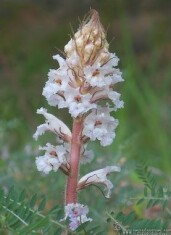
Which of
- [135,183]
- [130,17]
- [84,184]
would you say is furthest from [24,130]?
[130,17]

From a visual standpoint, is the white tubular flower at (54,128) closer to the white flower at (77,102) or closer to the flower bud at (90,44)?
the white flower at (77,102)

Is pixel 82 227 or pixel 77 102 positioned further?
pixel 77 102

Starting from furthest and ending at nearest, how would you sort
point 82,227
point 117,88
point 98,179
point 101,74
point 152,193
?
point 117,88, point 152,193, point 98,179, point 101,74, point 82,227

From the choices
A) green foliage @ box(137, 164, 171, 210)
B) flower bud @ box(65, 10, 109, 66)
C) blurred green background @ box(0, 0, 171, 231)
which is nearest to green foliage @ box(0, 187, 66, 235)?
green foliage @ box(137, 164, 171, 210)

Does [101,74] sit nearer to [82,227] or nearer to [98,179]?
[98,179]

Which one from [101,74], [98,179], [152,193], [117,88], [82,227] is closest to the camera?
[82,227]

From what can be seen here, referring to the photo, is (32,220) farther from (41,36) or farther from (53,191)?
(41,36)

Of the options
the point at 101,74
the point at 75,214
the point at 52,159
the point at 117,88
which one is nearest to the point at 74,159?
the point at 52,159
